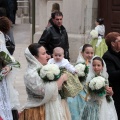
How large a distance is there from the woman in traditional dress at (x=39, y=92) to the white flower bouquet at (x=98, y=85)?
0.76 meters

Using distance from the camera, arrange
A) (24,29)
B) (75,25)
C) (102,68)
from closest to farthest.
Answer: (102,68)
(75,25)
(24,29)

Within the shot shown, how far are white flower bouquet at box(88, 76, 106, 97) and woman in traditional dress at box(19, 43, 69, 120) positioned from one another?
2.51 feet

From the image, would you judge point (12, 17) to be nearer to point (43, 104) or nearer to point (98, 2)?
point (98, 2)

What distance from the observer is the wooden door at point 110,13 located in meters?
13.4

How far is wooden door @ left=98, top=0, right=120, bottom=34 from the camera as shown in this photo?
43.8 ft

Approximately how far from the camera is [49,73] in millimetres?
5465

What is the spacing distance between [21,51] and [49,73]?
970 centimetres

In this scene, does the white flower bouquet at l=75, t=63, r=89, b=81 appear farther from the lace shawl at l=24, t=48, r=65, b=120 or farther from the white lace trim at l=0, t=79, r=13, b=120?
the white lace trim at l=0, t=79, r=13, b=120

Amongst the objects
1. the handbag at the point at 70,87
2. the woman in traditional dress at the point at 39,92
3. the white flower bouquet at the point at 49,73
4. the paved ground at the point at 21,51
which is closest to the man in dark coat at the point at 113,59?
the handbag at the point at 70,87

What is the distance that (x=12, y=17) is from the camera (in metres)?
21.7

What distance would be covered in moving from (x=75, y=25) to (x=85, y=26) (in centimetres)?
28

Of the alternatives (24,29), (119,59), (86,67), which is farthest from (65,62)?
(24,29)

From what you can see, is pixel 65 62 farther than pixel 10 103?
Yes

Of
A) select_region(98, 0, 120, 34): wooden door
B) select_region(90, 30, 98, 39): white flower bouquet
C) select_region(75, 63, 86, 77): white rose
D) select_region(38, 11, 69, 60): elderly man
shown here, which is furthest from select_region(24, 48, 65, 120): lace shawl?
select_region(98, 0, 120, 34): wooden door
